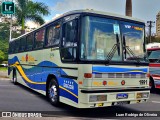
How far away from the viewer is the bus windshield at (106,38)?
7.92m

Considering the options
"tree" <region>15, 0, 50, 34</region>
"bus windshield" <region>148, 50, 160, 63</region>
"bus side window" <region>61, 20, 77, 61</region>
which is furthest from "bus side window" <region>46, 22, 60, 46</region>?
"tree" <region>15, 0, 50, 34</region>

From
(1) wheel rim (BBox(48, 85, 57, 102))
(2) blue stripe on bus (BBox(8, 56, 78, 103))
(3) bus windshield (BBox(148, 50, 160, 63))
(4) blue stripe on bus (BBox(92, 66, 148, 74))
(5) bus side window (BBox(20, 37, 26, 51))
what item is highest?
(5) bus side window (BBox(20, 37, 26, 51))

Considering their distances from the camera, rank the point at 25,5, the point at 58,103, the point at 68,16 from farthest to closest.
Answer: the point at 25,5 → the point at 58,103 → the point at 68,16

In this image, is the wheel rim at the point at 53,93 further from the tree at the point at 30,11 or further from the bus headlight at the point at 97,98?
the tree at the point at 30,11

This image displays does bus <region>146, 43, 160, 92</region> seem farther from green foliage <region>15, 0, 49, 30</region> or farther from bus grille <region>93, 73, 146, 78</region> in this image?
green foliage <region>15, 0, 49, 30</region>

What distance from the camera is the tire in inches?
374

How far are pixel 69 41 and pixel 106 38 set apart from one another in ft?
3.77

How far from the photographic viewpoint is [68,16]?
8.86 metres

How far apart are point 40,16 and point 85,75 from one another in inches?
1056

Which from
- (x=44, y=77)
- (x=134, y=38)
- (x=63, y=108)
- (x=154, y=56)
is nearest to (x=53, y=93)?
(x=63, y=108)

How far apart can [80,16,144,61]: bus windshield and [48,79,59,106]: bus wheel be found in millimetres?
2183

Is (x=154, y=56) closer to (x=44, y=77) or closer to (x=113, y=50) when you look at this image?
(x=44, y=77)

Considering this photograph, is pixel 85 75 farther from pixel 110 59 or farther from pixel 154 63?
pixel 154 63

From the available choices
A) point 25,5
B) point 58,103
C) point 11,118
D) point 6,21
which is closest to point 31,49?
point 58,103
